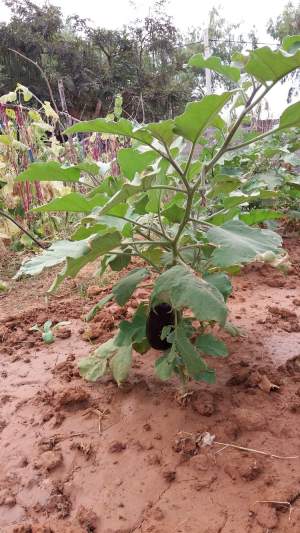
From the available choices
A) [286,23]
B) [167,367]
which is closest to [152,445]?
[167,367]

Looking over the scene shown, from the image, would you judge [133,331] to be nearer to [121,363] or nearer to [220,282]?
[121,363]

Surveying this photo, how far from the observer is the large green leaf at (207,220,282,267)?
3.05ft

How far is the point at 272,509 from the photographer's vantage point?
88 centimetres

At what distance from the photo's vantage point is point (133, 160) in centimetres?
120

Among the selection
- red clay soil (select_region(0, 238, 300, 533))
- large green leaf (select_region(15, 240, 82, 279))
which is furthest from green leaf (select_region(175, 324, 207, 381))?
large green leaf (select_region(15, 240, 82, 279))

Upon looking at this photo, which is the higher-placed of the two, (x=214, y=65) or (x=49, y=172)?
(x=214, y=65)

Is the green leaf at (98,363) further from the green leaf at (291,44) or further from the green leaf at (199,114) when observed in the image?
the green leaf at (291,44)

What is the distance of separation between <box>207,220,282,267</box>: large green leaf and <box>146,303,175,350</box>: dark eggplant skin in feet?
1.26

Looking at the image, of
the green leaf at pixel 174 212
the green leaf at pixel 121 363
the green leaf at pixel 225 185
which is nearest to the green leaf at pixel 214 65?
the green leaf at pixel 225 185

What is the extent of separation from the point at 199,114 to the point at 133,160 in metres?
0.34

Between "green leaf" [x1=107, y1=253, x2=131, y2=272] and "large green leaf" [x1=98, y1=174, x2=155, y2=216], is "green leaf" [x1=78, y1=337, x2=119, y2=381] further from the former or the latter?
"large green leaf" [x1=98, y1=174, x2=155, y2=216]

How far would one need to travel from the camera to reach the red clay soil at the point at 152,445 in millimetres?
921

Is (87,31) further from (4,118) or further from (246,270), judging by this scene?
(246,270)

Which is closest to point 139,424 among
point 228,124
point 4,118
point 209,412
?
point 209,412
